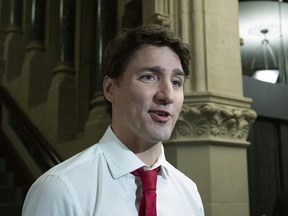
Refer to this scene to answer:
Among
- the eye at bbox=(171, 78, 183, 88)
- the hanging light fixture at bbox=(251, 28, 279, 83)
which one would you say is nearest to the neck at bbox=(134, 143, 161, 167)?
the eye at bbox=(171, 78, 183, 88)

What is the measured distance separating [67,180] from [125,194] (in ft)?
0.68

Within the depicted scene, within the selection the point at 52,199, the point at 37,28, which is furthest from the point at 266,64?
the point at 52,199

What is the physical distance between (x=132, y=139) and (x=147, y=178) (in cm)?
14

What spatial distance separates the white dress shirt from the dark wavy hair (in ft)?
0.76

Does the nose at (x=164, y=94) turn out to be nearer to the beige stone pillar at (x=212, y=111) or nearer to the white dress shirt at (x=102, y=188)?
the white dress shirt at (x=102, y=188)

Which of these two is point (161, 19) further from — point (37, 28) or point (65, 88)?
point (37, 28)

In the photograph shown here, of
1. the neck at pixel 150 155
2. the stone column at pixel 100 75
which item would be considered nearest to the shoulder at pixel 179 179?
the neck at pixel 150 155

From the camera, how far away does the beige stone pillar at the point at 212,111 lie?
3643 mm

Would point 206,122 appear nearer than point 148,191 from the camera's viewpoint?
No

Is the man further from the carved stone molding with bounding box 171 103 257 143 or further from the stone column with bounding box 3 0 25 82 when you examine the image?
the stone column with bounding box 3 0 25 82


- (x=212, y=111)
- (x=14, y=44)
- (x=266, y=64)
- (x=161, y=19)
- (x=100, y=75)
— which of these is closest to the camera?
(x=212, y=111)

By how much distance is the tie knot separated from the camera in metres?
1.37

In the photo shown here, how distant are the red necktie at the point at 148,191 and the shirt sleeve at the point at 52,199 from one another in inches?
8.3

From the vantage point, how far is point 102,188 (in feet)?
4.39
